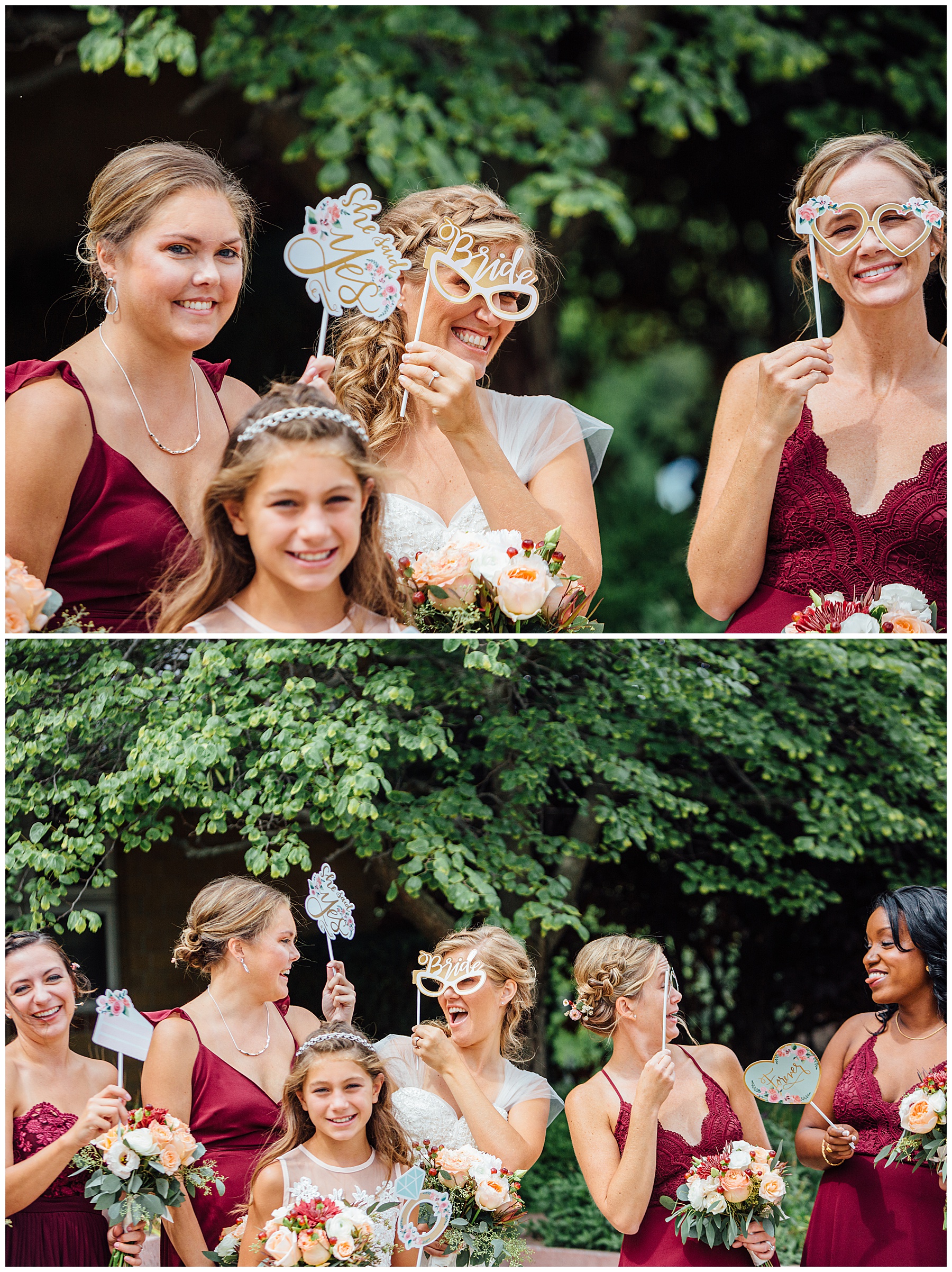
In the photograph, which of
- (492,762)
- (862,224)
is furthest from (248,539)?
(492,762)

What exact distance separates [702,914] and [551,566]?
3125 mm

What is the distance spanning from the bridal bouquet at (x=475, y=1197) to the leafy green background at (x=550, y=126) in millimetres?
2398

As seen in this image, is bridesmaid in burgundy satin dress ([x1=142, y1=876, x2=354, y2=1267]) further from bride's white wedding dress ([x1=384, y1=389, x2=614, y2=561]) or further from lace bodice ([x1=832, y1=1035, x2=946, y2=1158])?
lace bodice ([x1=832, y1=1035, x2=946, y2=1158])

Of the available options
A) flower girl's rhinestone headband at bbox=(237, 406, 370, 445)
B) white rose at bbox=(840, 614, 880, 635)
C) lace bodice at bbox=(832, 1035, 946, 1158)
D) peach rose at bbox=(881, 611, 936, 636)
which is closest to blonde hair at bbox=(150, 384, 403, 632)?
flower girl's rhinestone headband at bbox=(237, 406, 370, 445)

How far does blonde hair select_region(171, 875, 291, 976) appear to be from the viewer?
3.17 metres

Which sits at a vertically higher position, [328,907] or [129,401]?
[129,401]

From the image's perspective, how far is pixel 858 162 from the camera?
291cm

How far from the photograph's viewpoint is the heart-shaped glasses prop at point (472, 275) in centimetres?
282

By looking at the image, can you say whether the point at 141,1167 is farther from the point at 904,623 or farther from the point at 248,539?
the point at 904,623

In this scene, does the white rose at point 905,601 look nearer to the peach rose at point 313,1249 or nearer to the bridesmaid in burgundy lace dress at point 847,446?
the bridesmaid in burgundy lace dress at point 847,446

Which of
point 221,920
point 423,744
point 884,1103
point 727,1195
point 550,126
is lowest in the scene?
point 727,1195

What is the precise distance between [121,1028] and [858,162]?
266 centimetres

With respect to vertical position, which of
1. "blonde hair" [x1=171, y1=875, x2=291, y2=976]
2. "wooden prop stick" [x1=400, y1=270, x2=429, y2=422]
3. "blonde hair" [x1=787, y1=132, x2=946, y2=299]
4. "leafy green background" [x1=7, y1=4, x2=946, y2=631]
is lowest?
"blonde hair" [x1=171, y1=875, x2=291, y2=976]

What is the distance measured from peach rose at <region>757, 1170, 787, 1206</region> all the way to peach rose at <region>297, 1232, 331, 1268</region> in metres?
1.03
